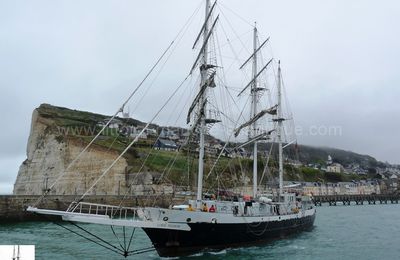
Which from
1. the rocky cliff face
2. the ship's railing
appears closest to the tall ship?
the ship's railing

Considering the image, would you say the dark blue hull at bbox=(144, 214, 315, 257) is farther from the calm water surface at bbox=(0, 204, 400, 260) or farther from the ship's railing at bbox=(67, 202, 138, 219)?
the ship's railing at bbox=(67, 202, 138, 219)

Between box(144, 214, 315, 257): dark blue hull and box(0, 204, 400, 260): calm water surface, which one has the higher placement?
box(144, 214, 315, 257): dark blue hull

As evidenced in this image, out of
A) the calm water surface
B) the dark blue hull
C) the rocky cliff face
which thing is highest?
the rocky cliff face

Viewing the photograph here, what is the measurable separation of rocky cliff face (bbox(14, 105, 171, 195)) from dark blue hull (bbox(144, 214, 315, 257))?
47.2 m

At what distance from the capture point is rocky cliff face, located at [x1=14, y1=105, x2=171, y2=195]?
8094 centimetres

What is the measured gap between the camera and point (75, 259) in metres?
27.0

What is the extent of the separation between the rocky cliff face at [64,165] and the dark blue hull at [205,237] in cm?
4715

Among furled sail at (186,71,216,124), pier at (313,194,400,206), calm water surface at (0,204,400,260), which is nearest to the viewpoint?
calm water surface at (0,204,400,260)

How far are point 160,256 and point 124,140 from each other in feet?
278

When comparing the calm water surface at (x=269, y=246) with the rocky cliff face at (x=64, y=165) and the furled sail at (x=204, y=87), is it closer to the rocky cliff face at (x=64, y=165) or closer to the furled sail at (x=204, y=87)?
the furled sail at (x=204, y=87)

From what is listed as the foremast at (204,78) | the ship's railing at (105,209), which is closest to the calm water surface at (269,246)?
the ship's railing at (105,209)

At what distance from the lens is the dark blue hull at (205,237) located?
88.1ft

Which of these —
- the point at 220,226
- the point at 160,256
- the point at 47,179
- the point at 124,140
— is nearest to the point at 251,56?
the point at 220,226

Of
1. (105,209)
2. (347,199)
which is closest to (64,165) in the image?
(105,209)
